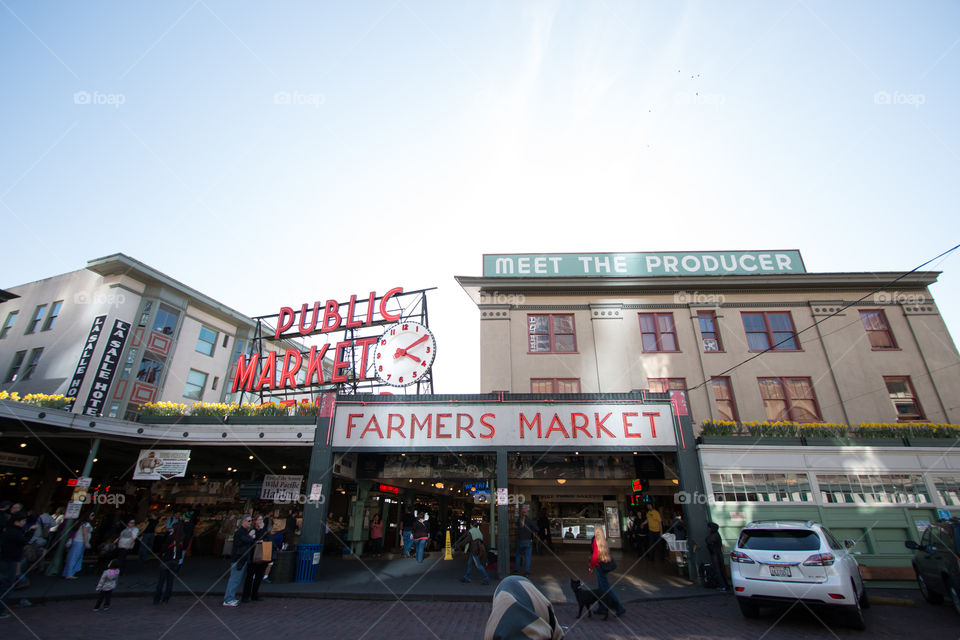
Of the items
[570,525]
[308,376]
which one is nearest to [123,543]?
[308,376]

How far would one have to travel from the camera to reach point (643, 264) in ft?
73.8

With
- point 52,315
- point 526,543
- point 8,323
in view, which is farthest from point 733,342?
point 8,323

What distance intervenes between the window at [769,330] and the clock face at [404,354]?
47.1 ft

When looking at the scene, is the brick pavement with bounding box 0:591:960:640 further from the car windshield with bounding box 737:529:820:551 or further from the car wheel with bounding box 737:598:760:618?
the car windshield with bounding box 737:529:820:551

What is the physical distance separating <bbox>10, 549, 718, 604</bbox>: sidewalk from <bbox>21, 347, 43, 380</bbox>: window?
16.8 metres

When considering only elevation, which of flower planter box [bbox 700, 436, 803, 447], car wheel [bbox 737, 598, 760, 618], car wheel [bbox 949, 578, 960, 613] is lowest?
car wheel [bbox 737, 598, 760, 618]

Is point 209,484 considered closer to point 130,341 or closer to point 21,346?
point 130,341

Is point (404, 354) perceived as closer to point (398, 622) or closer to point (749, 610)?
point (398, 622)

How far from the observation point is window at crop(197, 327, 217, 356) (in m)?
30.9

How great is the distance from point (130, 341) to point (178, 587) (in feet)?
63.6

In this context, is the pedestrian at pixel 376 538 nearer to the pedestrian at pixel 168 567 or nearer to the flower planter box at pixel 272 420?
the flower planter box at pixel 272 420

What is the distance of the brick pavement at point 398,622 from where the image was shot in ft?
27.6

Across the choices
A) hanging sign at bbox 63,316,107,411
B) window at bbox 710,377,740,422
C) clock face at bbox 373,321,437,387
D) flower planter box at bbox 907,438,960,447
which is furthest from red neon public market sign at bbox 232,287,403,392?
flower planter box at bbox 907,438,960,447

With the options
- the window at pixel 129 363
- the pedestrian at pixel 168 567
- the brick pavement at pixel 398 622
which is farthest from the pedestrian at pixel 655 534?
the window at pixel 129 363
